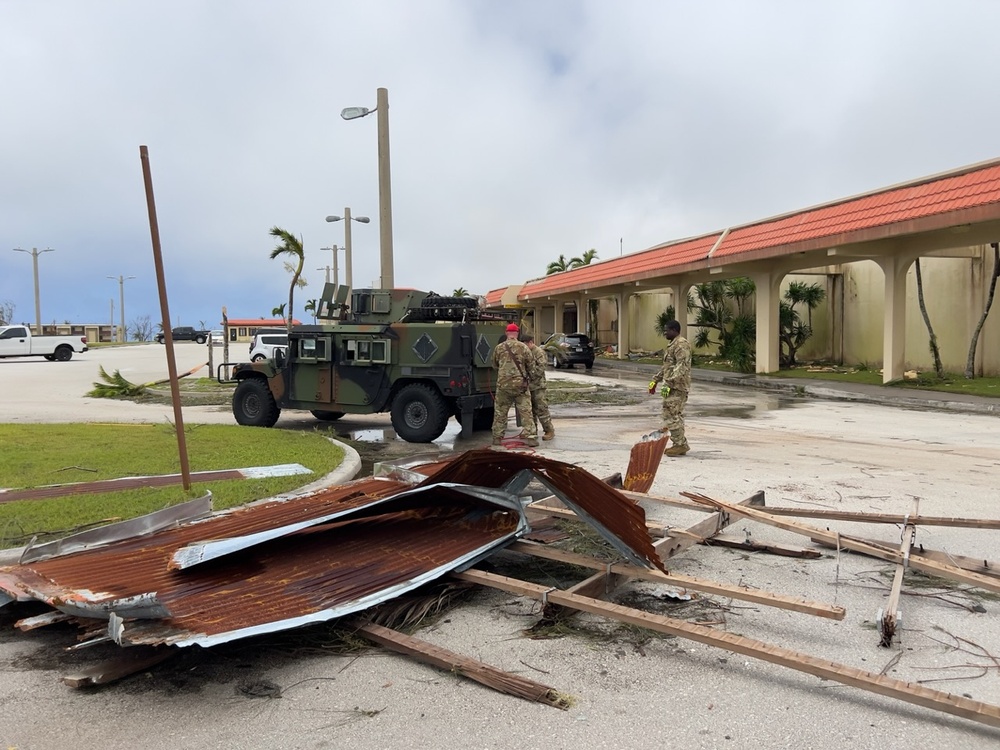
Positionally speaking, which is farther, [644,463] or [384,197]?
[384,197]

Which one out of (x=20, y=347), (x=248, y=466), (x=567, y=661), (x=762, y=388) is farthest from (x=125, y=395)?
(x=20, y=347)

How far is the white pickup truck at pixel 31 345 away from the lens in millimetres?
37906

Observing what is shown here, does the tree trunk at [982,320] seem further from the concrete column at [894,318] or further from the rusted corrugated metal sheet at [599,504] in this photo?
the rusted corrugated metal sheet at [599,504]

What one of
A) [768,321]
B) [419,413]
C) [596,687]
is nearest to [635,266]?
[768,321]

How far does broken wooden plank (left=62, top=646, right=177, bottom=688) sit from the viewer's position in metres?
3.44

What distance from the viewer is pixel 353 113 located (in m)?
15.2

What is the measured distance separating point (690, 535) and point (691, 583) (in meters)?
1.00

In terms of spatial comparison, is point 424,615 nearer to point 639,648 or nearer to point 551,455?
point 639,648

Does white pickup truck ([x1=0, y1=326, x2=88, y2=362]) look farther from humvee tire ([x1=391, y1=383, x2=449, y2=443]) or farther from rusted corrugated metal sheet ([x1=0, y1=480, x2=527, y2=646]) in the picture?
rusted corrugated metal sheet ([x1=0, y1=480, x2=527, y2=646])

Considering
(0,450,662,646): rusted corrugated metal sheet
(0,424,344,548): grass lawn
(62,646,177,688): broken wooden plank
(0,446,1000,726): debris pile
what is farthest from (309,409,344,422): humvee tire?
(62,646,177,688): broken wooden plank

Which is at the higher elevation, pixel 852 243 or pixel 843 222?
pixel 843 222

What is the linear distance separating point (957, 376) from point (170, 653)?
22.2 meters

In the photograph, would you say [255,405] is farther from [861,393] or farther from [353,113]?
[861,393]

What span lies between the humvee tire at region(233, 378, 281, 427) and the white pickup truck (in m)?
31.5
